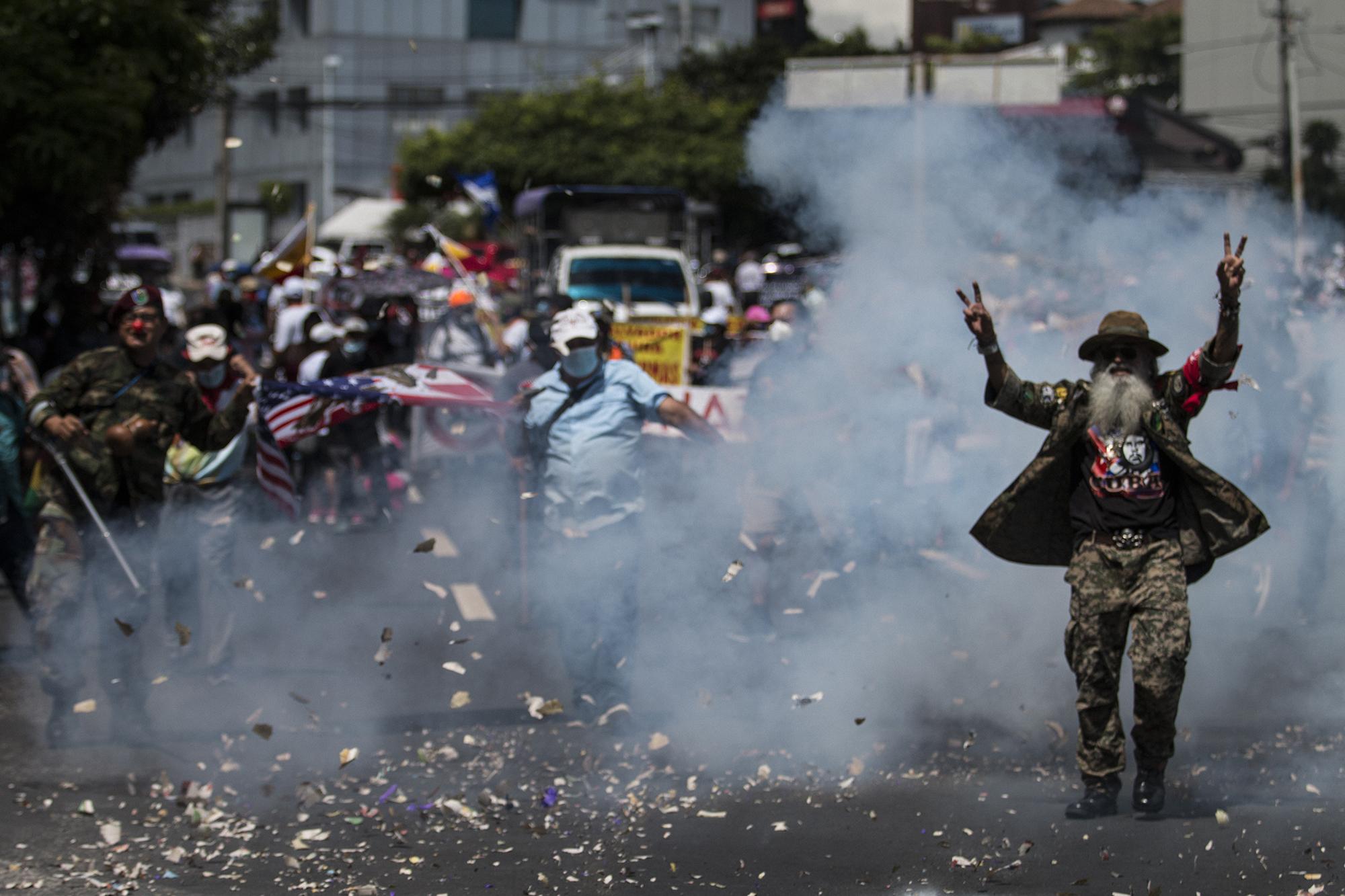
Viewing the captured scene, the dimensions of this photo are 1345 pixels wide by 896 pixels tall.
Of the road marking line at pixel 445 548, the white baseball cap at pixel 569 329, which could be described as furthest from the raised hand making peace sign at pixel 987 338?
the road marking line at pixel 445 548

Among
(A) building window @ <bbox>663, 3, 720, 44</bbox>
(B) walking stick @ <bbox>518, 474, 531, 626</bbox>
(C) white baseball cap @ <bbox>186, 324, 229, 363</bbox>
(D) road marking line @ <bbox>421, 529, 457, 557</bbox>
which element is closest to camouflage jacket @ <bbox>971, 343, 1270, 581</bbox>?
(B) walking stick @ <bbox>518, 474, 531, 626</bbox>

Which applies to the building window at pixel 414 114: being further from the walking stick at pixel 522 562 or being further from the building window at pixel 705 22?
the walking stick at pixel 522 562

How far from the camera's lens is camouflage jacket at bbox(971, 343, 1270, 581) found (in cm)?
477

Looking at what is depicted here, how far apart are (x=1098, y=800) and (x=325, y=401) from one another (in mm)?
3619

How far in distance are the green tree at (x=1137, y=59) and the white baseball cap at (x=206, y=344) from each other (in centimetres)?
3513

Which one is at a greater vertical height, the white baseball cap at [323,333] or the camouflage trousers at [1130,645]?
the white baseball cap at [323,333]

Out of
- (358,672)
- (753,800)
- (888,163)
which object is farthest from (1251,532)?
(358,672)

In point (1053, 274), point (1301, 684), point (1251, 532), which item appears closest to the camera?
point (1251, 532)

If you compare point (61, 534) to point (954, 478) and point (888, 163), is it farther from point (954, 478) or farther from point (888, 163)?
point (888, 163)

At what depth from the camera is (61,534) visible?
19.3ft

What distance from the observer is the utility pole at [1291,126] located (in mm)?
9531

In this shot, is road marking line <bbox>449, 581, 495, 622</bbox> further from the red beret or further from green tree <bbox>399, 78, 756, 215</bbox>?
green tree <bbox>399, 78, 756, 215</bbox>

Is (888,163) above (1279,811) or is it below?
above

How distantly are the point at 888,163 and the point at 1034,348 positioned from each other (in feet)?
4.31
